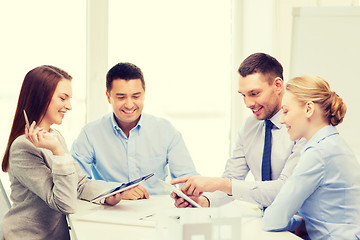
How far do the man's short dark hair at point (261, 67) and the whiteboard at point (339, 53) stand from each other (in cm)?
102

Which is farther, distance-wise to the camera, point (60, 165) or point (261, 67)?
point (261, 67)

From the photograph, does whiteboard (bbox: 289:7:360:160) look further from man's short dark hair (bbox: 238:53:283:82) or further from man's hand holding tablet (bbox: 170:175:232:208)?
man's hand holding tablet (bbox: 170:175:232:208)

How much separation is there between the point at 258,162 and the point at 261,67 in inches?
19.2

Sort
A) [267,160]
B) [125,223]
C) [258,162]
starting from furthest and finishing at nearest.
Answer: [258,162]
[267,160]
[125,223]

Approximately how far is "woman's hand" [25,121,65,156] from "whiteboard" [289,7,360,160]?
2.03 m

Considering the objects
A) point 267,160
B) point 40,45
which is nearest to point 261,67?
point 267,160

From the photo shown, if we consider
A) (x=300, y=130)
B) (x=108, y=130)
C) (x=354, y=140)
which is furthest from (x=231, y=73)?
(x=300, y=130)

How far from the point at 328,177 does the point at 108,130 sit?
1435mm

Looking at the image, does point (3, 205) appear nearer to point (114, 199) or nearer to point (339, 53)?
point (114, 199)

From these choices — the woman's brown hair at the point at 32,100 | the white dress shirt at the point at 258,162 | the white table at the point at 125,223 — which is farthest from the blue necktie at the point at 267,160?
the woman's brown hair at the point at 32,100

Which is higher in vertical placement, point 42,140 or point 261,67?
point 261,67

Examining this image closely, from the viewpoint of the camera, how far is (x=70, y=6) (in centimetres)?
351

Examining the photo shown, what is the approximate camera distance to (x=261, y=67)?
2365 millimetres

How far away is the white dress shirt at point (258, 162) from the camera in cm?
209
